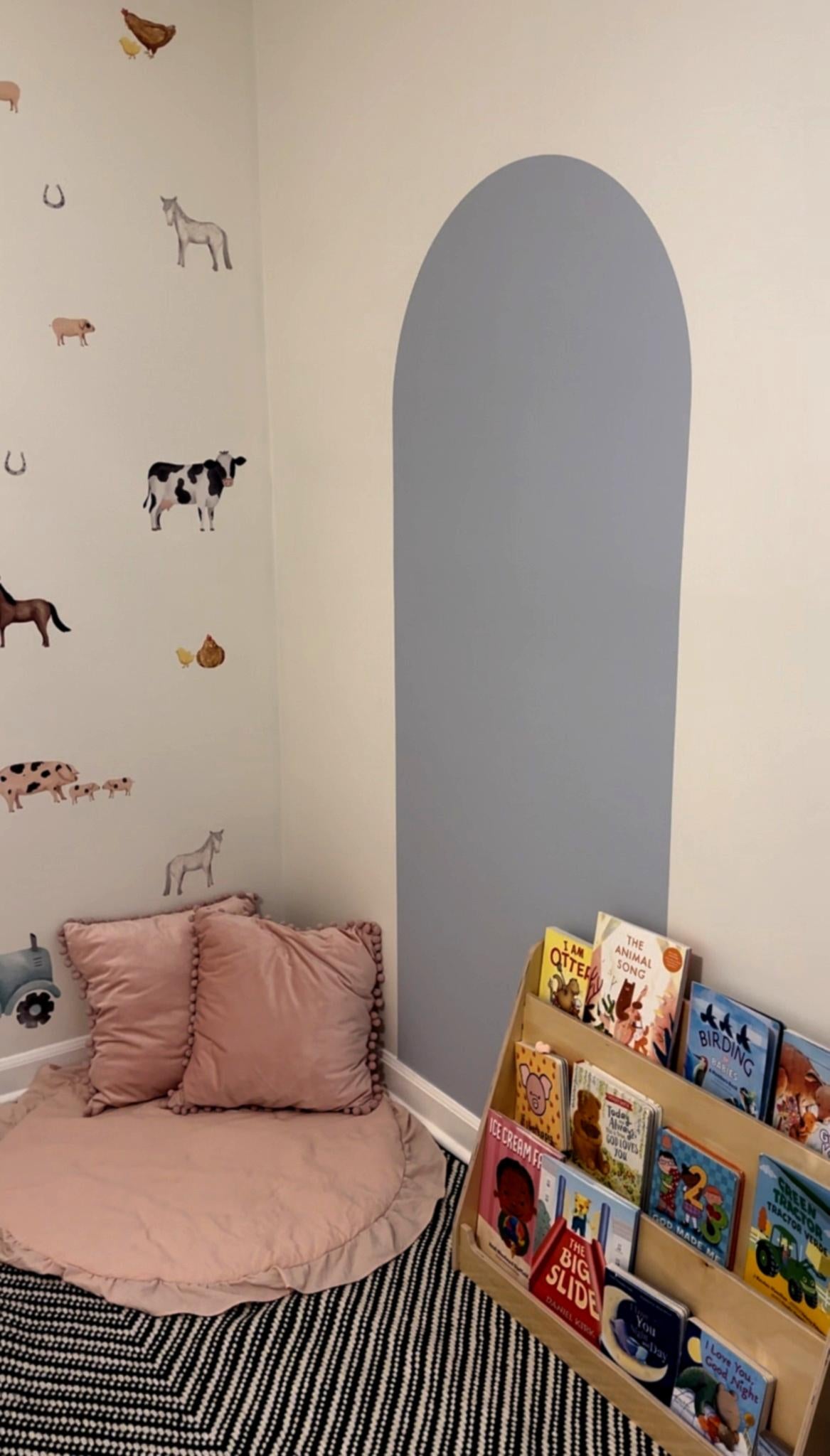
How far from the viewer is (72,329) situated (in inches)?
86.2

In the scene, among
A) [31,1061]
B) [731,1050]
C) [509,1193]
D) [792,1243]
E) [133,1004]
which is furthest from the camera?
[31,1061]

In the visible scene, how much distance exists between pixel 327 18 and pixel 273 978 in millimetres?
1830

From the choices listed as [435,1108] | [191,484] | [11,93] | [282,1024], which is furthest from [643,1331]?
[11,93]

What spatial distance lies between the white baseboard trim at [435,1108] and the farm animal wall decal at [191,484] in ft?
4.00

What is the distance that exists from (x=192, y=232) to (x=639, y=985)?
5.69 ft

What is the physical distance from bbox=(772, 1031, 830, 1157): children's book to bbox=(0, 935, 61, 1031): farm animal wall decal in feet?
5.06

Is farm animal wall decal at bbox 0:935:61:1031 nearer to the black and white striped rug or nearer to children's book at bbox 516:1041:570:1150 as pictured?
the black and white striped rug

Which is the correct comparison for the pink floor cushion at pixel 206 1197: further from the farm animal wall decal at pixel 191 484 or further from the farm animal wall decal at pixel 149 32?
the farm animal wall decal at pixel 149 32

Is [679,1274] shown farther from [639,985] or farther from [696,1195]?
[639,985]

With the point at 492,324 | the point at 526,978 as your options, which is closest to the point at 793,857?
the point at 526,978

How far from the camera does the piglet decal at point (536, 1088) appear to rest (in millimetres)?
1728

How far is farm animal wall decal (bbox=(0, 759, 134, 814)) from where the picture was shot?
7.40ft

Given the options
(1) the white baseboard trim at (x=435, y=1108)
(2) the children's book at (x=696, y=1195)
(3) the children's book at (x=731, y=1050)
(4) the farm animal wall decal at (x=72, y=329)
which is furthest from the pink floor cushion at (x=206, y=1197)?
(4) the farm animal wall decal at (x=72, y=329)

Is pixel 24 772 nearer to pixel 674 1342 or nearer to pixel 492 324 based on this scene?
pixel 492 324
